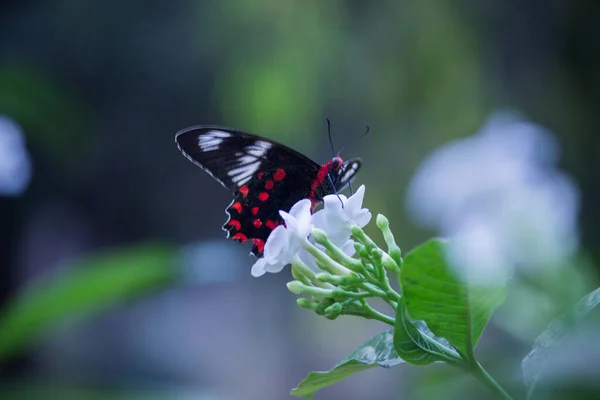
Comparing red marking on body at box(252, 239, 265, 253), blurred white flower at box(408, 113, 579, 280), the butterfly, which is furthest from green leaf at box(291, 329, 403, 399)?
blurred white flower at box(408, 113, 579, 280)

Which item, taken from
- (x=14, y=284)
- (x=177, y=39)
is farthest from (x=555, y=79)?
(x=14, y=284)

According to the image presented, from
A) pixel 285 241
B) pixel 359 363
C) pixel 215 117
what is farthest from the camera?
pixel 215 117

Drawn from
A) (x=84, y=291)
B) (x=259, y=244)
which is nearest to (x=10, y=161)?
(x=84, y=291)

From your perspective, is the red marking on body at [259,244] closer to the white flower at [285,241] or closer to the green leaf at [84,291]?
the white flower at [285,241]

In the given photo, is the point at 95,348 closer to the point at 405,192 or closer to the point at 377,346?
the point at 405,192

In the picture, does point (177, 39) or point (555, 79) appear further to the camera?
point (177, 39)

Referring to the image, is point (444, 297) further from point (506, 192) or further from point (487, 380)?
point (506, 192)

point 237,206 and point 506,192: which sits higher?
point 237,206
